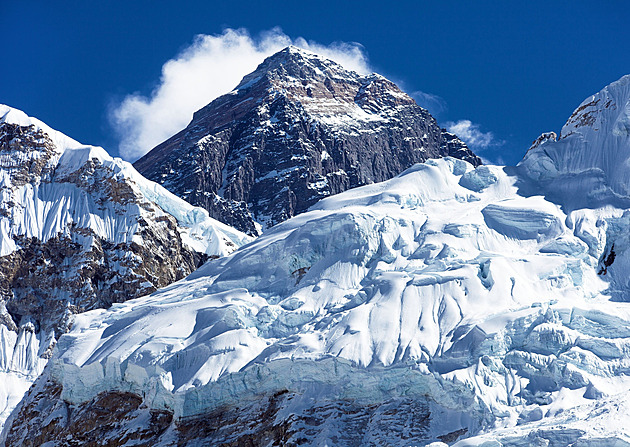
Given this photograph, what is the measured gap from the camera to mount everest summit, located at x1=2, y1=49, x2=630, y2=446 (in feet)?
193

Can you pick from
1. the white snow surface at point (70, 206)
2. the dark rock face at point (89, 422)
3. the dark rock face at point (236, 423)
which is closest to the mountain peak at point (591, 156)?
the dark rock face at point (236, 423)

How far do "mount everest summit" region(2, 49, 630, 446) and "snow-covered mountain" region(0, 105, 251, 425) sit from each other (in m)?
30.4

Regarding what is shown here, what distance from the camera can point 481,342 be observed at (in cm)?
6053

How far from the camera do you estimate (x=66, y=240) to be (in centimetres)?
11712

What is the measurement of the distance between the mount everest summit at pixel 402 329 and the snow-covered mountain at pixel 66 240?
3042 centimetres

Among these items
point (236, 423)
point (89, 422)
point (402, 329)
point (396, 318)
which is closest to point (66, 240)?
point (89, 422)

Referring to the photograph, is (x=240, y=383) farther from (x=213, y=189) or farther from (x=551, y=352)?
(x=213, y=189)

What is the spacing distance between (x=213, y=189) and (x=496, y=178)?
10438cm

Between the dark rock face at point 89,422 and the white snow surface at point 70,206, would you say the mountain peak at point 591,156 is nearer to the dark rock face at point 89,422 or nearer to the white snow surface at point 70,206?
the dark rock face at point 89,422

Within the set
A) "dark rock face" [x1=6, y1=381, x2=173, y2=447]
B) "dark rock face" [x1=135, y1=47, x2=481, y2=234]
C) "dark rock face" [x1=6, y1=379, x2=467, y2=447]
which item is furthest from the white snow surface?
"dark rock face" [x1=6, y1=379, x2=467, y2=447]

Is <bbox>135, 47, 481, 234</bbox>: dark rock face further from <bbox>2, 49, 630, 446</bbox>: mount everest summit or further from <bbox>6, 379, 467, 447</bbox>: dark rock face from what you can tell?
<bbox>6, 379, 467, 447</bbox>: dark rock face

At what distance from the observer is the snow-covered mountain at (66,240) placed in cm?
11194

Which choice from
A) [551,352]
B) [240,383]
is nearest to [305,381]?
[240,383]

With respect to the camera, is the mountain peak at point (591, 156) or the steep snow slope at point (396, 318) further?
the mountain peak at point (591, 156)
